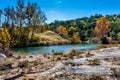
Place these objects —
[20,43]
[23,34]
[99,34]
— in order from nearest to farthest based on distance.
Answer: [20,43] < [23,34] < [99,34]

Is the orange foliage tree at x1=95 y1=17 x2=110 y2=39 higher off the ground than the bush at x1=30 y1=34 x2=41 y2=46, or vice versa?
the orange foliage tree at x1=95 y1=17 x2=110 y2=39

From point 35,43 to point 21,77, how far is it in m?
59.5

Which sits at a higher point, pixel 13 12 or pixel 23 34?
pixel 13 12

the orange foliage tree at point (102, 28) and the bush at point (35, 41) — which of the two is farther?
the orange foliage tree at point (102, 28)

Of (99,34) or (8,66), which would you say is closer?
(8,66)

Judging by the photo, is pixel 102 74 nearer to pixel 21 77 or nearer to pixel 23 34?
pixel 21 77

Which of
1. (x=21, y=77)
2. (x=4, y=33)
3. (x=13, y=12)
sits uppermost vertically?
(x=13, y=12)

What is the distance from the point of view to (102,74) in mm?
17234

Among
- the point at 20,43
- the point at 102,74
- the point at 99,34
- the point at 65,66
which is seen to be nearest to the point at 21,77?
the point at 65,66

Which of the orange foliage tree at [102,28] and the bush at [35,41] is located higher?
the orange foliage tree at [102,28]

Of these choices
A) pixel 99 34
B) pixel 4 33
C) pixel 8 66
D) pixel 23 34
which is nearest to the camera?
pixel 8 66

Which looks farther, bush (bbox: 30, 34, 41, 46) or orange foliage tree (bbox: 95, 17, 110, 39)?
orange foliage tree (bbox: 95, 17, 110, 39)

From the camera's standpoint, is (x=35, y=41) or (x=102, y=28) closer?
(x=35, y=41)

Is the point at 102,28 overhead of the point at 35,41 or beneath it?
overhead
